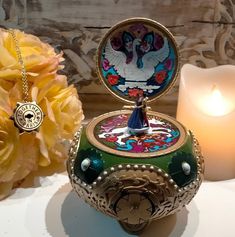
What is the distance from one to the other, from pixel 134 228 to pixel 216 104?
0.86ft

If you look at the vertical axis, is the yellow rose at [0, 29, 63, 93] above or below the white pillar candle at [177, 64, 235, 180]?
above

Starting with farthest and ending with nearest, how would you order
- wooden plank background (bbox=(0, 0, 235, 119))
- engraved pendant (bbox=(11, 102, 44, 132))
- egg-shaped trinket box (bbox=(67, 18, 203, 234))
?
wooden plank background (bbox=(0, 0, 235, 119)), engraved pendant (bbox=(11, 102, 44, 132)), egg-shaped trinket box (bbox=(67, 18, 203, 234))

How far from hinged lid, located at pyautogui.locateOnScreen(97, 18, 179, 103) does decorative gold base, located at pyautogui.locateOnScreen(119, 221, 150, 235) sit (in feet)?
0.51

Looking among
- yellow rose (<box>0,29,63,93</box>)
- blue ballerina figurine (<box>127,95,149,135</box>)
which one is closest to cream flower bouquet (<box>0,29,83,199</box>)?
yellow rose (<box>0,29,63,93</box>)

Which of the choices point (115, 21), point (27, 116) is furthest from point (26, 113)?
point (115, 21)

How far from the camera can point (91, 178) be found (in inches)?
20.6

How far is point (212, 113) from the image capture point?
0.70 metres

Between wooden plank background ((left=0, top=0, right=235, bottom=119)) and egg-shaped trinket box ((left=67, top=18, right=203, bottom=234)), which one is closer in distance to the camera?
egg-shaped trinket box ((left=67, top=18, right=203, bottom=234))

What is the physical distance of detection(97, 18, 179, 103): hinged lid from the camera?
586mm

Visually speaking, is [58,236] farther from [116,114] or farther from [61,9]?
[61,9]

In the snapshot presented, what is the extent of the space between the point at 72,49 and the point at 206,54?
0.76ft

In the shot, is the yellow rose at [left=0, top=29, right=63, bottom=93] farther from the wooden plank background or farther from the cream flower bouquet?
the wooden plank background

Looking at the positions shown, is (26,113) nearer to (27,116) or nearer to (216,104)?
(27,116)

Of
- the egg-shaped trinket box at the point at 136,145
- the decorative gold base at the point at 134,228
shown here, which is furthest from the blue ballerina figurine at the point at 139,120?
the decorative gold base at the point at 134,228
